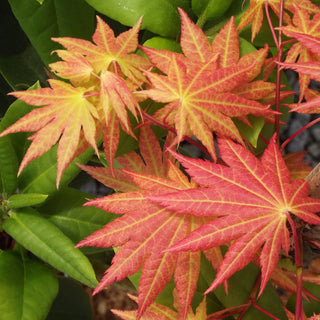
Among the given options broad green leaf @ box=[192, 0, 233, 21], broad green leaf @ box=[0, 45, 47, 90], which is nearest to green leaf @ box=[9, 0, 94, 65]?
broad green leaf @ box=[0, 45, 47, 90]

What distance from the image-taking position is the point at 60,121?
1.53 ft

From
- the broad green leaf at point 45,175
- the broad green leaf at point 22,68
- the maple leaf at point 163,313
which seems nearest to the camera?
the maple leaf at point 163,313

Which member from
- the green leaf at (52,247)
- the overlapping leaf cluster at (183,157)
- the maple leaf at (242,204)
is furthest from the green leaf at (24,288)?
the maple leaf at (242,204)

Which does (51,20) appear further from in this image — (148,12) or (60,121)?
(60,121)

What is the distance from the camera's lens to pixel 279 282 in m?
0.67

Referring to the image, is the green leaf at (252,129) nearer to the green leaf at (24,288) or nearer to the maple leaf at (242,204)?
the maple leaf at (242,204)

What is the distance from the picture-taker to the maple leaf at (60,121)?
1.49ft

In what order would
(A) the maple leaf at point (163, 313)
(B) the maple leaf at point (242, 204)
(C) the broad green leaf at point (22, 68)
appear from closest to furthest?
(B) the maple leaf at point (242, 204)
(A) the maple leaf at point (163, 313)
(C) the broad green leaf at point (22, 68)

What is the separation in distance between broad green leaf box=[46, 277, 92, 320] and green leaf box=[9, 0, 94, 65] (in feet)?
1.59

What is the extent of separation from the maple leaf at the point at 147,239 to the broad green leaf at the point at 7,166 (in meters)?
0.24

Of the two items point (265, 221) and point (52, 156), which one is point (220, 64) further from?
point (52, 156)

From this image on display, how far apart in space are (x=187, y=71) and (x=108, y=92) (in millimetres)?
100

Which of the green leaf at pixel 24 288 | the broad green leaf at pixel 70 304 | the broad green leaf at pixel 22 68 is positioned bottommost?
the broad green leaf at pixel 70 304

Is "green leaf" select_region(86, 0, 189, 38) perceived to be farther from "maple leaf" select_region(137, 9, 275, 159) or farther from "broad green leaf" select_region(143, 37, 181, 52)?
"maple leaf" select_region(137, 9, 275, 159)
